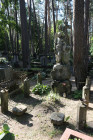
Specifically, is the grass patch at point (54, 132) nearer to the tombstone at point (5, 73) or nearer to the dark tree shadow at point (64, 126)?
the dark tree shadow at point (64, 126)

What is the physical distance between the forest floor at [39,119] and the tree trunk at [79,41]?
163 centimetres

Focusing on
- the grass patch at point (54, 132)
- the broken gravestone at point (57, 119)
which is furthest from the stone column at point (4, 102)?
the grass patch at point (54, 132)

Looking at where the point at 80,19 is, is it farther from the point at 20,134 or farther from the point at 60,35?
the point at 20,134

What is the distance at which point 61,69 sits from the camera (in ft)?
22.7

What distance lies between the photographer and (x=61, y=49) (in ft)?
23.1

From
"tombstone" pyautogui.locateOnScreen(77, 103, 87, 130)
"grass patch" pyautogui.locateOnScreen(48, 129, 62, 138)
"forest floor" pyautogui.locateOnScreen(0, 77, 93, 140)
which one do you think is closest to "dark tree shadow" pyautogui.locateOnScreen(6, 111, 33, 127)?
"forest floor" pyautogui.locateOnScreen(0, 77, 93, 140)

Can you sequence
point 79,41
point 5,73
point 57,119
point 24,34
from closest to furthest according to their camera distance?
1. point 57,119
2. point 79,41
3. point 5,73
4. point 24,34

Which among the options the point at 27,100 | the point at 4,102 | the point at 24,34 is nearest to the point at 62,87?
the point at 27,100

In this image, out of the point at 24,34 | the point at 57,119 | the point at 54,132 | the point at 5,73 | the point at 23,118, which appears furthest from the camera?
the point at 24,34

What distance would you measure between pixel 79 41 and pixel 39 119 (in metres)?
4.62

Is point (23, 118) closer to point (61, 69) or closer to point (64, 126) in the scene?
point (64, 126)

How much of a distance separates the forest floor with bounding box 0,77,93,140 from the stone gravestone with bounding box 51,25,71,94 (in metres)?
0.84

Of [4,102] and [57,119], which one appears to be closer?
[57,119]

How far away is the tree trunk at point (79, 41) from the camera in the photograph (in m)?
6.64
